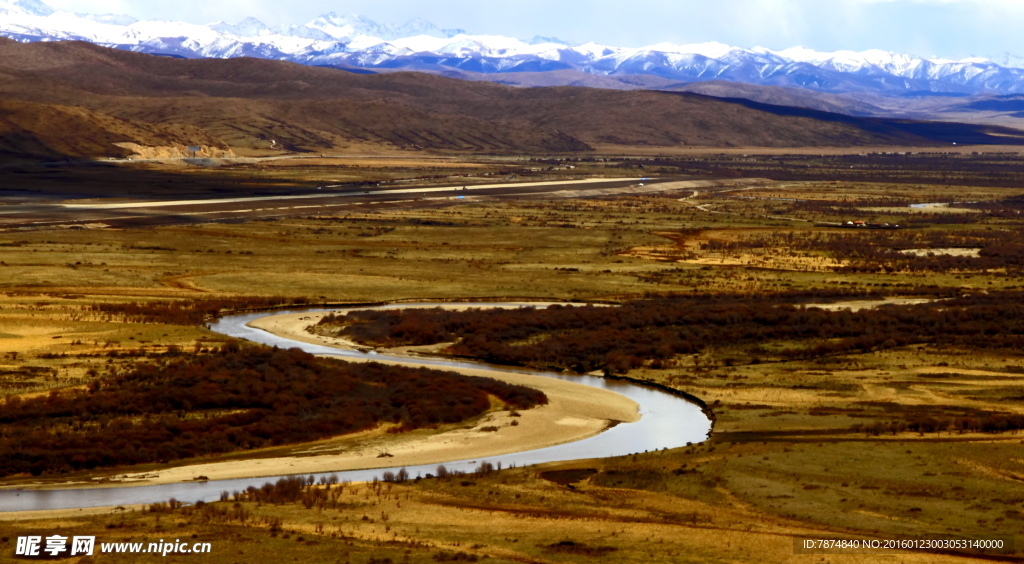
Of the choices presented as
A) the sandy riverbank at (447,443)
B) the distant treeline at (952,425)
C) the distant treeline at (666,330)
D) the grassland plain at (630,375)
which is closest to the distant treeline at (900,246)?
the grassland plain at (630,375)

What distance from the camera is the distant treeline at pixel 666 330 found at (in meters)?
53.8

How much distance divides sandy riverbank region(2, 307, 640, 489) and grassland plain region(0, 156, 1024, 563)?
3550mm

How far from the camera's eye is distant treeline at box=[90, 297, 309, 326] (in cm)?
5934

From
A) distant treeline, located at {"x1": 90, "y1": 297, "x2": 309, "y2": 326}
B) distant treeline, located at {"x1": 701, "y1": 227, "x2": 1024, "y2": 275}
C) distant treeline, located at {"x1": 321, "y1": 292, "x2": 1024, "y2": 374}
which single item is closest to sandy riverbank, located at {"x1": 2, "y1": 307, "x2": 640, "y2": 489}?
distant treeline, located at {"x1": 321, "y1": 292, "x2": 1024, "y2": 374}

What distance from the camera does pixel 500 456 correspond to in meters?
37.2

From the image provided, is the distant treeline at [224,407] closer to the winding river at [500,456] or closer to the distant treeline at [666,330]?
the winding river at [500,456]

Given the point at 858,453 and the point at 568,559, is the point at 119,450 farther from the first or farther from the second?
the point at 858,453

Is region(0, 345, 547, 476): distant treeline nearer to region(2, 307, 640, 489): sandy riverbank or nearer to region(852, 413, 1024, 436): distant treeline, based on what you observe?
region(2, 307, 640, 489): sandy riverbank

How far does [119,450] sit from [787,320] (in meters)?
35.6

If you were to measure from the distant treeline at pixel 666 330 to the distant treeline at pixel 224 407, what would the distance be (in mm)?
7956

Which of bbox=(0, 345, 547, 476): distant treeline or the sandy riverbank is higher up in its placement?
bbox=(0, 345, 547, 476): distant treeline

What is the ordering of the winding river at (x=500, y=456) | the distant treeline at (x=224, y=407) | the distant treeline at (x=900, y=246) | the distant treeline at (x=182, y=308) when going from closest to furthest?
the winding river at (x=500, y=456) < the distant treeline at (x=224, y=407) < the distant treeline at (x=182, y=308) < the distant treeline at (x=900, y=246)

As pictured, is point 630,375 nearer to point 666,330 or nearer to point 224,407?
point 666,330

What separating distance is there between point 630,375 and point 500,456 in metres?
14.4
